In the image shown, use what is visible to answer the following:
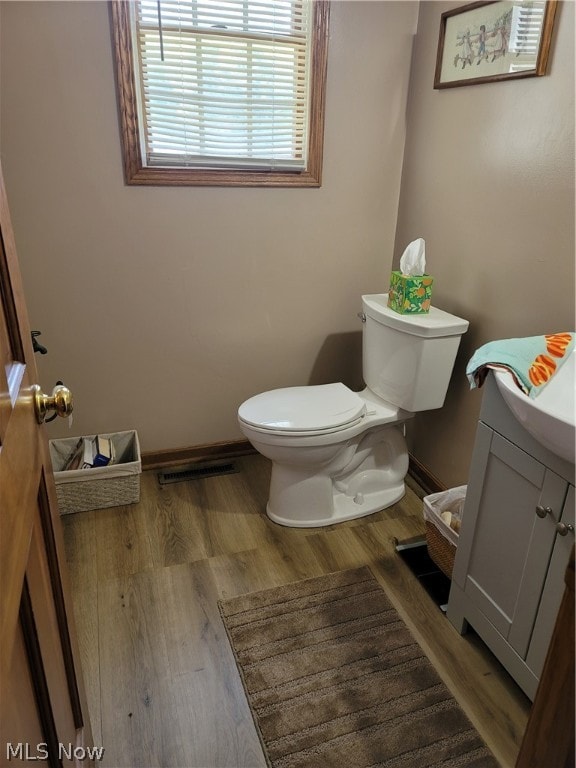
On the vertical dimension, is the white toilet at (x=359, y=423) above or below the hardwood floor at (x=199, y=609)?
above

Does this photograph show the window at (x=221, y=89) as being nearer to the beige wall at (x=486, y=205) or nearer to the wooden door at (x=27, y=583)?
the beige wall at (x=486, y=205)

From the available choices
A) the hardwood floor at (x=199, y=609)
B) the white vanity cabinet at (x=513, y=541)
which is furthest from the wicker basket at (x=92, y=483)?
the white vanity cabinet at (x=513, y=541)

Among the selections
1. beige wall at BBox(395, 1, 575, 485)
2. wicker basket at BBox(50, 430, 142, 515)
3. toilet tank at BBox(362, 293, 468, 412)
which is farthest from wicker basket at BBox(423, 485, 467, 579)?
wicker basket at BBox(50, 430, 142, 515)

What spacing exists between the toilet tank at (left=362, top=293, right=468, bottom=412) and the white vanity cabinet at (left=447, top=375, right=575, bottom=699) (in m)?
0.52

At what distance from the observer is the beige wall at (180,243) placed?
6.26ft

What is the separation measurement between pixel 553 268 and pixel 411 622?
3.91ft

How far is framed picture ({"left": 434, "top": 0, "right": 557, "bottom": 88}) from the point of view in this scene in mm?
1574

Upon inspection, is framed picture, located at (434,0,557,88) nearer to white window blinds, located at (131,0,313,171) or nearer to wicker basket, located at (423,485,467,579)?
white window blinds, located at (131,0,313,171)

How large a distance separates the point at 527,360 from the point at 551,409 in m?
0.17

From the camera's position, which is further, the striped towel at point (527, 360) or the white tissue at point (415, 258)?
the white tissue at point (415, 258)

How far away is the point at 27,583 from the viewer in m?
0.75

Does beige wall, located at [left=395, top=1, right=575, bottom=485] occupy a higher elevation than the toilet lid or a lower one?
higher

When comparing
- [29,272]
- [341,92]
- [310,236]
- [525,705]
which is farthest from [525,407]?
[29,272]

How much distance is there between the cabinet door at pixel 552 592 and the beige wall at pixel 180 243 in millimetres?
1514
